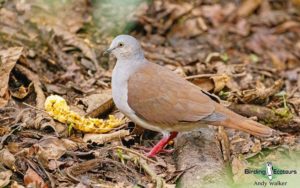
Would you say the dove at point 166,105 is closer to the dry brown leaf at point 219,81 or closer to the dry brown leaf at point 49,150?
the dry brown leaf at point 49,150

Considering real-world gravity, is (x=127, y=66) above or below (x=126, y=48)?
below

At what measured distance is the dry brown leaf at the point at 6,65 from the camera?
566 cm

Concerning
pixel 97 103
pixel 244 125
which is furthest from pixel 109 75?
pixel 244 125

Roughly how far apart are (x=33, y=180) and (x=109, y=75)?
2355 millimetres

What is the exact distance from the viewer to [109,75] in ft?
22.0

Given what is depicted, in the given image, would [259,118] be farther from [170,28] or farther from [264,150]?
[170,28]

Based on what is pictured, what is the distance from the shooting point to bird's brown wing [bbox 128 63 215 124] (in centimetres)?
505

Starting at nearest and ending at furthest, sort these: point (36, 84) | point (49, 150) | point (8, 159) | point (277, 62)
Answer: point (8, 159) → point (49, 150) → point (36, 84) → point (277, 62)

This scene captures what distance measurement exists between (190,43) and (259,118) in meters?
2.61

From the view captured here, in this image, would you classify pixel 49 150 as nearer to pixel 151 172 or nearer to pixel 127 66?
pixel 151 172

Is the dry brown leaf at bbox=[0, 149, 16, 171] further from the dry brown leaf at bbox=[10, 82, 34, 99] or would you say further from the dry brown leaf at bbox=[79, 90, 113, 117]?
the dry brown leaf at bbox=[10, 82, 34, 99]

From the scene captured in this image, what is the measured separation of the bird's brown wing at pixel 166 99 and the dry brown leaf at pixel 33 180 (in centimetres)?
97

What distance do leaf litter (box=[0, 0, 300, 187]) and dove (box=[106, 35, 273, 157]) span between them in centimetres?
26

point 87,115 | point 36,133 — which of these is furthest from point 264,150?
point 36,133
